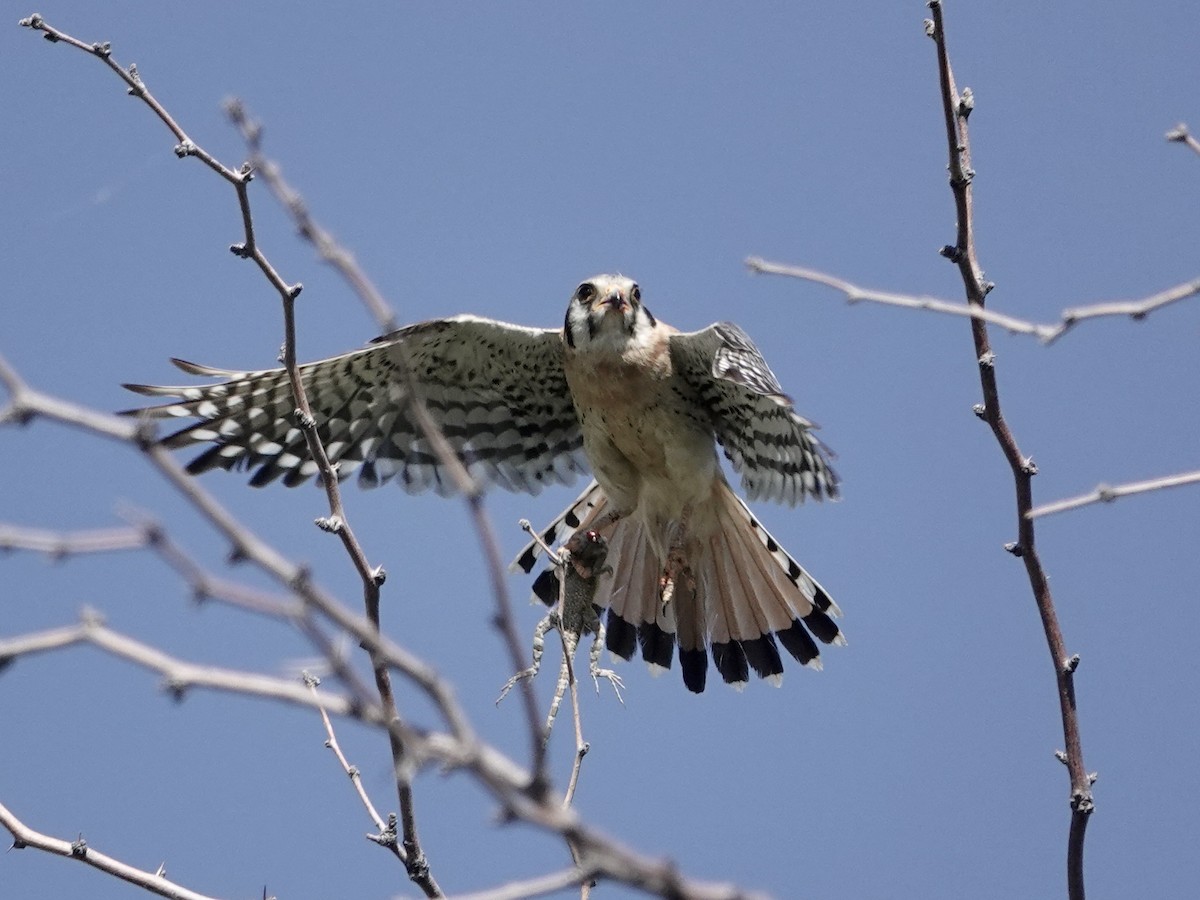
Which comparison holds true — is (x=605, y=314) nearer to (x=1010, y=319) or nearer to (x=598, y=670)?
(x=598, y=670)

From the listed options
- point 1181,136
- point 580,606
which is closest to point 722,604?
point 580,606

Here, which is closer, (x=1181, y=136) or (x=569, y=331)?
(x=1181, y=136)

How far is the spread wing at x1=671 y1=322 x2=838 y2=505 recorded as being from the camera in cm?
389

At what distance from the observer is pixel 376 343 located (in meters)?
3.96

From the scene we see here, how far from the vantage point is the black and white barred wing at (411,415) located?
4445 millimetres

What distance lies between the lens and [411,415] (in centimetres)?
460

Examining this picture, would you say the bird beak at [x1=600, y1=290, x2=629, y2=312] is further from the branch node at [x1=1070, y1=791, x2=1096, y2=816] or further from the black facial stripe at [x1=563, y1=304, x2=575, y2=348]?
the branch node at [x1=1070, y1=791, x2=1096, y2=816]

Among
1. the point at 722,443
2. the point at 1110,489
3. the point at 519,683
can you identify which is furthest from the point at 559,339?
the point at 519,683

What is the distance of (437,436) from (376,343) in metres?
2.95

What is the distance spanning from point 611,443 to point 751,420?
0.49 m

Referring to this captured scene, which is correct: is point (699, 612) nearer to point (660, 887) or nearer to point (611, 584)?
point (611, 584)

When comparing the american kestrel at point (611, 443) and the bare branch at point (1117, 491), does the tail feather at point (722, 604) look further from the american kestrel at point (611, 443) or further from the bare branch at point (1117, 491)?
the bare branch at point (1117, 491)

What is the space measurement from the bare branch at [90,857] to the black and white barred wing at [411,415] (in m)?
2.20

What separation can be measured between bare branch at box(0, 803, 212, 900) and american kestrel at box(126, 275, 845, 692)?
7.04 ft
